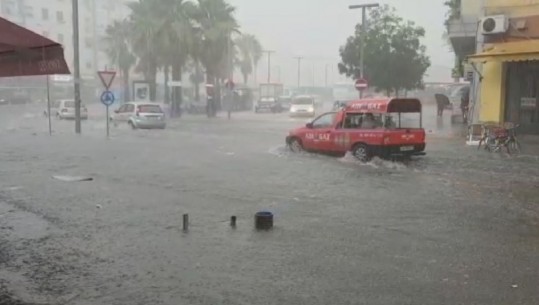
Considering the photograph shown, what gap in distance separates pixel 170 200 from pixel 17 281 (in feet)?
15.4

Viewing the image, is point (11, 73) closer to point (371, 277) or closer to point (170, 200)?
point (170, 200)

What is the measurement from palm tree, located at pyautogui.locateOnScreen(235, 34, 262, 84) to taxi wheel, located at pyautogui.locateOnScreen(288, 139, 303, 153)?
55035 millimetres

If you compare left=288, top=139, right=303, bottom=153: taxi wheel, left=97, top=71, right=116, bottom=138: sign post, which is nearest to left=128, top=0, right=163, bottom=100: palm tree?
left=97, top=71, right=116, bottom=138: sign post

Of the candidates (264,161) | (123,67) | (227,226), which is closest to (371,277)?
(227,226)

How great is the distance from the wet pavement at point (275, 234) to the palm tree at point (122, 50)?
46937mm

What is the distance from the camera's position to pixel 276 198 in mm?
10711

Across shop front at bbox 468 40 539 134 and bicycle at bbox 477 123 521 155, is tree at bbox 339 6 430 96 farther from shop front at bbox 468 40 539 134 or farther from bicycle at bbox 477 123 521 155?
A: bicycle at bbox 477 123 521 155

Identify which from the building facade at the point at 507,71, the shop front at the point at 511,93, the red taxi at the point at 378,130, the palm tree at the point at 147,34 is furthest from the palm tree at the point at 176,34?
the red taxi at the point at 378,130

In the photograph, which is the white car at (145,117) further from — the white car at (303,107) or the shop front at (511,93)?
the white car at (303,107)

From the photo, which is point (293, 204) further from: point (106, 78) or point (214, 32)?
point (214, 32)

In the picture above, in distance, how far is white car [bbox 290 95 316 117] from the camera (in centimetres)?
4947

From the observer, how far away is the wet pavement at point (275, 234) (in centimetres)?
560

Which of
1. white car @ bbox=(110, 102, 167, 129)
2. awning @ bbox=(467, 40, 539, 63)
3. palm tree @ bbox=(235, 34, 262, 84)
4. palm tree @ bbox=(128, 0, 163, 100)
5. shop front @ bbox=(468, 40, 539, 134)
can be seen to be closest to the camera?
awning @ bbox=(467, 40, 539, 63)

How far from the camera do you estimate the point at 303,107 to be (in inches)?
1960
